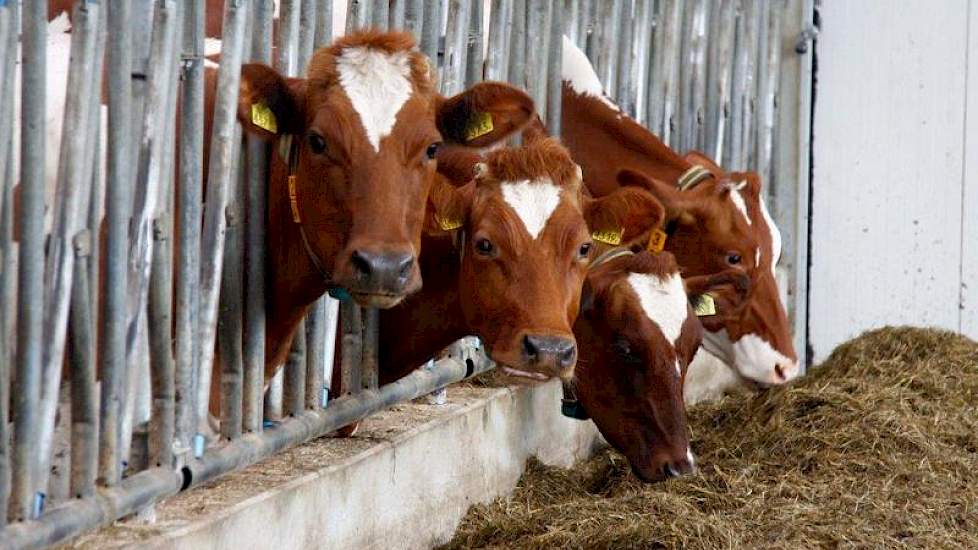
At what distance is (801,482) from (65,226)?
3434mm

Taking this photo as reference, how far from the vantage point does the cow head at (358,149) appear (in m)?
3.94

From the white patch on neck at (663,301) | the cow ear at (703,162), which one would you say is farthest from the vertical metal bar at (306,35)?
the cow ear at (703,162)

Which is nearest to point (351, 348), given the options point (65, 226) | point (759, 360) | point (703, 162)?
point (65, 226)

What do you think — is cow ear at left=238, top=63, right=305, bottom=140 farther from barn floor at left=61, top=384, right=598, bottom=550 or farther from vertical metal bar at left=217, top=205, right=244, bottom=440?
barn floor at left=61, top=384, right=598, bottom=550

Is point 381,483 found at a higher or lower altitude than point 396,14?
lower

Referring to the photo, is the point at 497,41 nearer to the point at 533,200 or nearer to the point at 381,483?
the point at 533,200

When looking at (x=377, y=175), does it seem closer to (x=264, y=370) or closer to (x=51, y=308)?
(x=264, y=370)

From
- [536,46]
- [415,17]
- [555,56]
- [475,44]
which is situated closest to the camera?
[415,17]

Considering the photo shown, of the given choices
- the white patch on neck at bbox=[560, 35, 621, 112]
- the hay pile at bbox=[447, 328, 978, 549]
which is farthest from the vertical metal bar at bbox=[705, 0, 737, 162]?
the white patch on neck at bbox=[560, 35, 621, 112]

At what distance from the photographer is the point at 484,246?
4.79m

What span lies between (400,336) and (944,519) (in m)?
2.01

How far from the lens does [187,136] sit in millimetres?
3855

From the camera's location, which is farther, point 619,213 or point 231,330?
point 619,213

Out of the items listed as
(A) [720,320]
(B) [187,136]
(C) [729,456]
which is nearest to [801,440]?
(C) [729,456]
